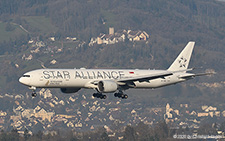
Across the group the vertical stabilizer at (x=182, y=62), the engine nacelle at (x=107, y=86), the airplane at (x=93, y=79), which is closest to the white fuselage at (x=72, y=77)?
the airplane at (x=93, y=79)

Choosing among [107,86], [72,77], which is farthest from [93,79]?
[72,77]

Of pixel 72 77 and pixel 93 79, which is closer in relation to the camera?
pixel 72 77

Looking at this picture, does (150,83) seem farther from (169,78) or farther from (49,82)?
(49,82)

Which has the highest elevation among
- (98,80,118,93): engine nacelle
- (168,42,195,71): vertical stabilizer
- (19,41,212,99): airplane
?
(168,42,195,71): vertical stabilizer

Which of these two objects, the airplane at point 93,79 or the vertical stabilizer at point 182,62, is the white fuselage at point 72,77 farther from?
the vertical stabilizer at point 182,62

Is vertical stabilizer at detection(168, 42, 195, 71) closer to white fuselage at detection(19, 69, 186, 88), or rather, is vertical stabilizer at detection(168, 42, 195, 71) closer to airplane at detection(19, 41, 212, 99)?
airplane at detection(19, 41, 212, 99)

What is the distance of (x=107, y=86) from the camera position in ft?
349

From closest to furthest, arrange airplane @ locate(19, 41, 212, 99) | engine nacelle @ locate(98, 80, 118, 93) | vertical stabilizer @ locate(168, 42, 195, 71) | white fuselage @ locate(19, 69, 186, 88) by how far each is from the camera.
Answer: white fuselage @ locate(19, 69, 186, 88), airplane @ locate(19, 41, 212, 99), engine nacelle @ locate(98, 80, 118, 93), vertical stabilizer @ locate(168, 42, 195, 71)

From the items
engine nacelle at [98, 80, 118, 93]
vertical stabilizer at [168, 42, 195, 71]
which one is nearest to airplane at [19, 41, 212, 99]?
engine nacelle at [98, 80, 118, 93]

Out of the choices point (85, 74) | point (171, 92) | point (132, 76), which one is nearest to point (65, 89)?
point (85, 74)

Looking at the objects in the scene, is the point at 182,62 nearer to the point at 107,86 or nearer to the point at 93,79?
the point at 107,86

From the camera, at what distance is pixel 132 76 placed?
115 meters

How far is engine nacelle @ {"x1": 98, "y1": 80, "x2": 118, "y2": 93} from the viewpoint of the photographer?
106m

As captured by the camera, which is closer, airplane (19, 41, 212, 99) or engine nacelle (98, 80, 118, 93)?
airplane (19, 41, 212, 99)
